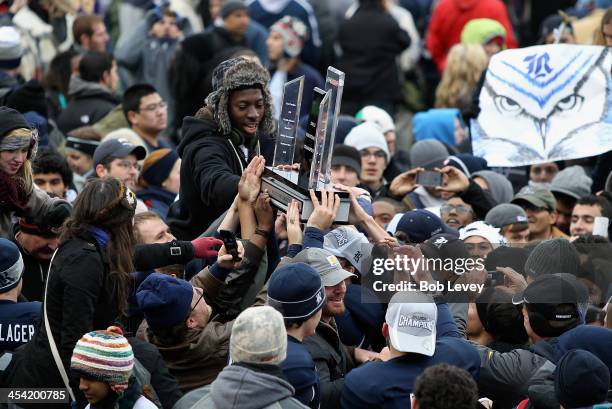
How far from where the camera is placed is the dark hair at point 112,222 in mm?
6059

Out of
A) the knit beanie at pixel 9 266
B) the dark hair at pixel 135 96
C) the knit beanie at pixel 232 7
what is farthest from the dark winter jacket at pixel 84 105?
the knit beanie at pixel 9 266

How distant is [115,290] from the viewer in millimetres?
6074

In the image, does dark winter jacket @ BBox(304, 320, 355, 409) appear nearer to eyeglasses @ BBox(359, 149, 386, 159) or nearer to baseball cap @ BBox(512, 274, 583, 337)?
baseball cap @ BBox(512, 274, 583, 337)

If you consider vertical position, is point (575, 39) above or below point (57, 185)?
above

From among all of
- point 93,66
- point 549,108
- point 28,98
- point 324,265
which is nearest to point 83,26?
point 93,66

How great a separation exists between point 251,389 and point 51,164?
4.16 metres

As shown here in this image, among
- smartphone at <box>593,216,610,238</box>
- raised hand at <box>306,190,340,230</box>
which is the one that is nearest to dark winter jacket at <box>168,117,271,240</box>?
raised hand at <box>306,190,340,230</box>

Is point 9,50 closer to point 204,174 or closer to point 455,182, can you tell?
point 455,182

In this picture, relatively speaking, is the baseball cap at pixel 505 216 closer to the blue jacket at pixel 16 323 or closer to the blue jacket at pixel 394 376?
Answer: the blue jacket at pixel 394 376

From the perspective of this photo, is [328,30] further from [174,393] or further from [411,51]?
[174,393]

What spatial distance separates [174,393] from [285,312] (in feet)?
2.23

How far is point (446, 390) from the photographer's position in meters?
4.84

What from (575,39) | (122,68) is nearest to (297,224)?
(575,39)

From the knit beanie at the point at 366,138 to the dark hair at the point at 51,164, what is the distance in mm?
2254
